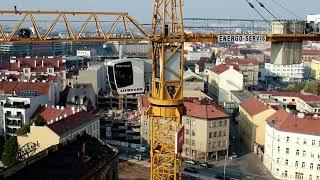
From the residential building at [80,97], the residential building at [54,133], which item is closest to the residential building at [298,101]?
the residential building at [80,97]

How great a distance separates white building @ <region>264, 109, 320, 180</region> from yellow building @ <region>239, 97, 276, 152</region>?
5.13 m

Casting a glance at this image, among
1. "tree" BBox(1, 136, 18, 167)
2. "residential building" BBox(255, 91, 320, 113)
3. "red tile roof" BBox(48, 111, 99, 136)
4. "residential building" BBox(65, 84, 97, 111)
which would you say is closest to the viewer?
"tree" BBox(1, 136, 18, 167)

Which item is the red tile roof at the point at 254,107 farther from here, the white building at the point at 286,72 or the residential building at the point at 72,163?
the white building at the point at 286,72

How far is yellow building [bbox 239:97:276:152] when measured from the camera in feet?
132

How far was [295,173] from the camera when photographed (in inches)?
1339

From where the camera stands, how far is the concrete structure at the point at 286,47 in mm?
21339

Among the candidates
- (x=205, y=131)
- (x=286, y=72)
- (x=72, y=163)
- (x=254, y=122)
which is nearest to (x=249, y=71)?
(x=286, y=72)

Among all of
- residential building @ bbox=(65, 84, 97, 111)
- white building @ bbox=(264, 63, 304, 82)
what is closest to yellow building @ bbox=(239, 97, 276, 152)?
residential building @ bbox=(65, 84, 97, 111)

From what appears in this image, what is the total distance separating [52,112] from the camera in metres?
39.3

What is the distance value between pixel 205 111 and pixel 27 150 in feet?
49.8

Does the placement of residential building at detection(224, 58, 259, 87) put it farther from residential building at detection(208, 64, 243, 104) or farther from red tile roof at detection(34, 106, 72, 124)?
red tile roof at detection(34, 106, 72, 124)

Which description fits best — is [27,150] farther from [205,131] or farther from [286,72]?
[286,72]

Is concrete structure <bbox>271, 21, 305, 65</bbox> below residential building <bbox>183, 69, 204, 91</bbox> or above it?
above

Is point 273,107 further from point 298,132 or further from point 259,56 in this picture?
point 259,56
